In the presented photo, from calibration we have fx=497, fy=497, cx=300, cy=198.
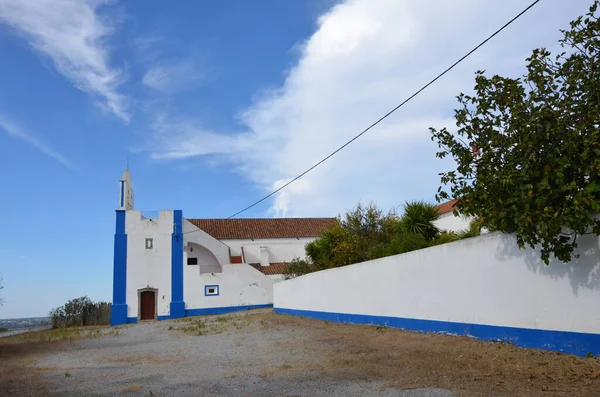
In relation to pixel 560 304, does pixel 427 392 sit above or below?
below

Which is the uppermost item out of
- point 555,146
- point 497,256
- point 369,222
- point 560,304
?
Answer: point 369,222

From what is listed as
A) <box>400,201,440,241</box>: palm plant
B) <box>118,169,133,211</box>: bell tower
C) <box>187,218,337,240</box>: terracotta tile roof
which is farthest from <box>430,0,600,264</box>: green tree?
<box>187,218,337,240</box>: terracotta tile roof

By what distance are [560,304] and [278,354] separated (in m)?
5.80

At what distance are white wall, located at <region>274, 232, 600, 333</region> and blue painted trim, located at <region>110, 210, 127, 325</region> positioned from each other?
2008cm

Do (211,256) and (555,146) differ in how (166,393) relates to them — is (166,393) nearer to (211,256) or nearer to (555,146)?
(555,146)

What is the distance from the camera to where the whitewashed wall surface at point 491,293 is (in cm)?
763

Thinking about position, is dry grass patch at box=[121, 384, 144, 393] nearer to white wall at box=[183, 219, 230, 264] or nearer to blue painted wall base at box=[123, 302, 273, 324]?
blue painted wall base at box=[123, 302, 273, 324]

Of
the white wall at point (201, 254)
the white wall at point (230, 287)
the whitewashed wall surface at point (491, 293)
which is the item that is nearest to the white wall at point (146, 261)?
the white wall at point (230, 287)

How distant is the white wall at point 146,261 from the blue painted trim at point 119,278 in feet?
0.80

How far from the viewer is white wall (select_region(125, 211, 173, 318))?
104ft

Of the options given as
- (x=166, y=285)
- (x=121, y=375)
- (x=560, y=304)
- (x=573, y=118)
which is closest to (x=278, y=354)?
(x=121, y=375)

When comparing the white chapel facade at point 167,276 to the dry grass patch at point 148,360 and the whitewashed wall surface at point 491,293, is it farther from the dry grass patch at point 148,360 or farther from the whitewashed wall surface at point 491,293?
the dry grass patch at point 148,360

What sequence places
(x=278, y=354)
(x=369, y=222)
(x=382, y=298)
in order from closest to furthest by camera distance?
1. (x=278, y=354)
2. (x=382, y=298)
3. (x=369, y=222)

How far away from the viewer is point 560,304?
26.2 feet
